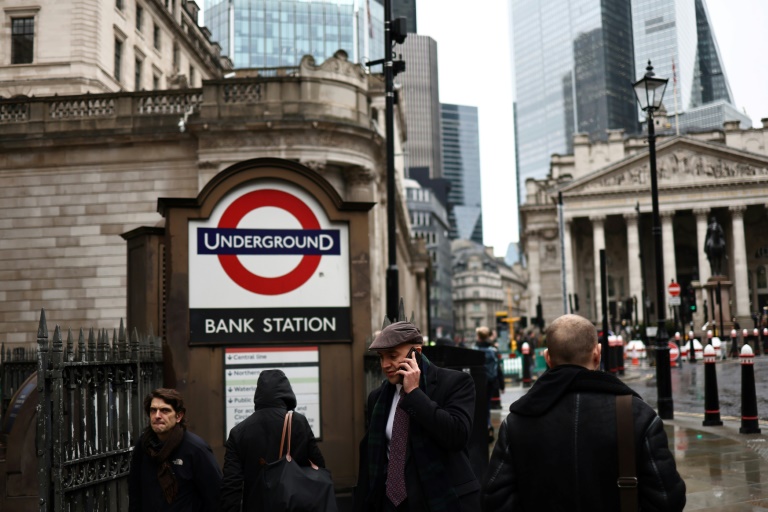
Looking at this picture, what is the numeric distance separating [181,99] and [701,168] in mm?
67322

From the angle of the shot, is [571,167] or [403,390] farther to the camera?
[571,167]

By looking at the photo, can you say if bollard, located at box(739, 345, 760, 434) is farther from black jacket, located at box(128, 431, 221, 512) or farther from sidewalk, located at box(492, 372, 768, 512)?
black jacket, located at box(128, 431, 221, 512)

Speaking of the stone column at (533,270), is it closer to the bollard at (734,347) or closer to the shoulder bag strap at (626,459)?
the bollard at (734,347)

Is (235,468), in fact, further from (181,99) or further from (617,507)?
(181,99)

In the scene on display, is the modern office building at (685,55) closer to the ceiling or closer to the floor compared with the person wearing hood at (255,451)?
closer to the ceiling

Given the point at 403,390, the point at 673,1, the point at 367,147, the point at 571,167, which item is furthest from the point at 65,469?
the point at 673,1

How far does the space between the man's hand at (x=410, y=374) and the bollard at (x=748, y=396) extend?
33.2 ft

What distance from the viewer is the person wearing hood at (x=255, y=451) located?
4.98 metres

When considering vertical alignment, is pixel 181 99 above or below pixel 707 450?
above

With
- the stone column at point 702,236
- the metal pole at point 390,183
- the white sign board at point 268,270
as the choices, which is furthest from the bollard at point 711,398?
the stone column at point 702,236

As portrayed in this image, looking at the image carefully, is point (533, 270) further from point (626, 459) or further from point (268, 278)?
point (626, 459)

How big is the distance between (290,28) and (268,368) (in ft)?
247

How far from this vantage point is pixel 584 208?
84.9 metres

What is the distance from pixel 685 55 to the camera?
176125 millimetres
